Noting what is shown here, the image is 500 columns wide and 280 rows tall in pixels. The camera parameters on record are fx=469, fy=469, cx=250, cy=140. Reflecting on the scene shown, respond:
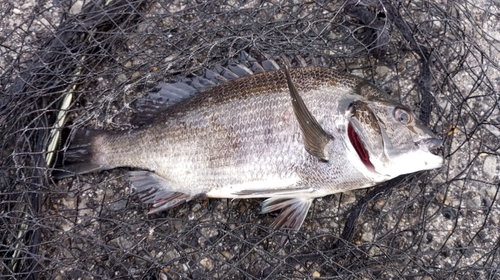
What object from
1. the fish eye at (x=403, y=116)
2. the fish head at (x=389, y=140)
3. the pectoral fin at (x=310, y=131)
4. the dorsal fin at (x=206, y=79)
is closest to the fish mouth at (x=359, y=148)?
the fish head at (x=389, y=140)

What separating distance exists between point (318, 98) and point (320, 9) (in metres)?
0.82

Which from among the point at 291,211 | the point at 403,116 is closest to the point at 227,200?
the point at 291,211

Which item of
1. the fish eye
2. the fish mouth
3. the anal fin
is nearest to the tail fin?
the anal fin

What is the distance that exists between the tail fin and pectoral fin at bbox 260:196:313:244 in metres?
1.12

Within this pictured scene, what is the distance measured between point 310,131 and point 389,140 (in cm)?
44

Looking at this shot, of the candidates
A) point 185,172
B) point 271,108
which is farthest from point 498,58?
point 185,172

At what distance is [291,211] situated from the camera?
2.78 meters

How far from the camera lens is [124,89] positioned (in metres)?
3.00

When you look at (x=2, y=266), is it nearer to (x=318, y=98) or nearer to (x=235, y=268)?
(x=235, y=268)

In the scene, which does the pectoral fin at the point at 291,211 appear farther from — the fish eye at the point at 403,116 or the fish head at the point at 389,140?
the fish eye at the point at 403,116

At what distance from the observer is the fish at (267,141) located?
2.54m

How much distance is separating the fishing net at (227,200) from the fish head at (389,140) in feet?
0.94

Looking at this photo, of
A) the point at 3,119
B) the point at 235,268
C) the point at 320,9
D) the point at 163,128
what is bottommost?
the point at 235,268

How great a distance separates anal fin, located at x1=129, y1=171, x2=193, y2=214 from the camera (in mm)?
2844
